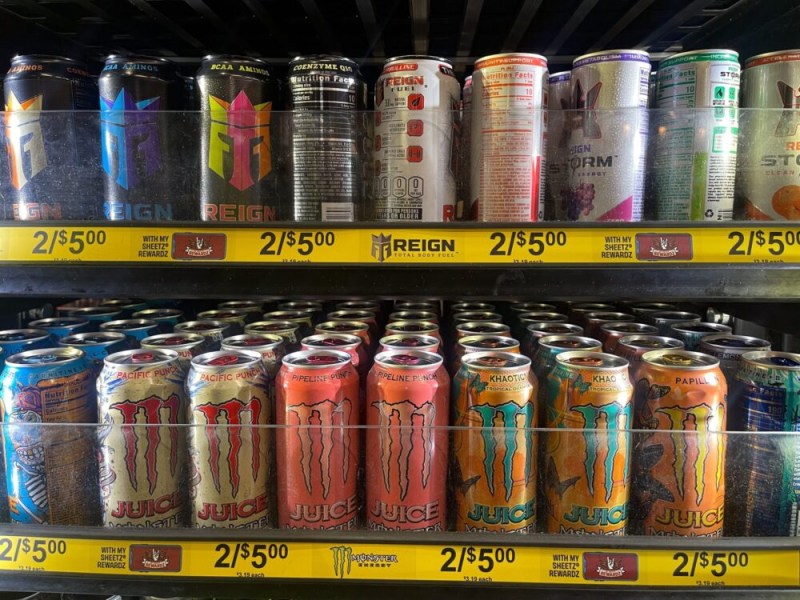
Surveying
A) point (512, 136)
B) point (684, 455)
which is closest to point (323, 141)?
point (512, 136)

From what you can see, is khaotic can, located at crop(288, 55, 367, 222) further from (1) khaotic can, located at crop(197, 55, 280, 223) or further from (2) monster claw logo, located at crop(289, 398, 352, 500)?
(2) monster claw logo, located at crop(289, 398, 352, 500)

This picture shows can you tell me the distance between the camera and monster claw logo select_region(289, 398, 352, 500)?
3.36 feet

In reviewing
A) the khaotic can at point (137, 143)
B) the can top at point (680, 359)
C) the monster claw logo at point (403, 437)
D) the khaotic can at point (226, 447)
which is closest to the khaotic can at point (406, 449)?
the monster claw logo at point (403, 437)

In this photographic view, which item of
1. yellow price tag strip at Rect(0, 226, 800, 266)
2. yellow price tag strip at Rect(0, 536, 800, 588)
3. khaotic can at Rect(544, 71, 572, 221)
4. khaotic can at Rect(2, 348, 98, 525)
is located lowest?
yellow price tag strip at Rect(0, 536, 800, 588)

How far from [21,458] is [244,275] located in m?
0.57

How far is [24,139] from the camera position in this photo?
3.43 feet

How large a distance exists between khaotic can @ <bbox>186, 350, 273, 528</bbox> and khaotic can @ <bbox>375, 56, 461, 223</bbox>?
434 millimetres

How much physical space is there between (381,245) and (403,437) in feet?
1.17

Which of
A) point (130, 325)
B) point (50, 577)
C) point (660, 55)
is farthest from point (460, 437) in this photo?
point (660, 55)

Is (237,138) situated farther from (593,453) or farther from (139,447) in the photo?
(593,453)

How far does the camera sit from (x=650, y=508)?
1.05 m

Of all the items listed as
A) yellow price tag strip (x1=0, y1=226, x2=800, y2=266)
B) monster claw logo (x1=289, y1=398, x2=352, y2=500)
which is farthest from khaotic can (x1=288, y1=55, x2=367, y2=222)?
monster claw logo (x1=289, y1=398, x2=352, y2=500)

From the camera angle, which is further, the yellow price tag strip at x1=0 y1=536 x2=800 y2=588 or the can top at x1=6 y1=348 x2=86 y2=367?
the can top at x1=6 y1=348 x2=86 y2=367

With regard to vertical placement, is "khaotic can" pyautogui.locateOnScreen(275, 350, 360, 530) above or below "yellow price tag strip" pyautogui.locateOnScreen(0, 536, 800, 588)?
above
